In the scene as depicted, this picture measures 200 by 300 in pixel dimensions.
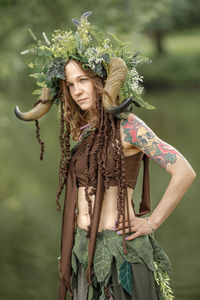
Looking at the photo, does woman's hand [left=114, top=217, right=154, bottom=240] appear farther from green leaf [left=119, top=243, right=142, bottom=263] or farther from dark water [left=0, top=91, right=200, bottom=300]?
dark water [left=0, top=91, right=200, bottom=300]

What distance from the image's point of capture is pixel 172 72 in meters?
44.4

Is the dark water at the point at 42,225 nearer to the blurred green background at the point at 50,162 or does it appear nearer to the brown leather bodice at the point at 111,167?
the blurred green background at the point at 50,162

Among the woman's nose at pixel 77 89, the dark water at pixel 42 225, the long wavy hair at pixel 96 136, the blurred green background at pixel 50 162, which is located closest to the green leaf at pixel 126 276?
the long wavy hair at pixel 96 136

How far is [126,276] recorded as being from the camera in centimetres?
378

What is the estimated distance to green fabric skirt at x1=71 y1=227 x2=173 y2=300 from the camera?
380 centimetres

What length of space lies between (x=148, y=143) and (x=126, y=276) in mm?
710

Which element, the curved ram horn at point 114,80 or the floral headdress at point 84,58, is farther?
the floral headdress at point 84,58

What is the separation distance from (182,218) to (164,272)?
690 cm

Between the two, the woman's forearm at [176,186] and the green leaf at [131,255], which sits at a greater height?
the woman's forearm at [176,186]

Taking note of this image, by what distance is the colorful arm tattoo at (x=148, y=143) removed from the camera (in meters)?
3.73

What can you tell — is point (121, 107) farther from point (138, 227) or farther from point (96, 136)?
point (138, 227)

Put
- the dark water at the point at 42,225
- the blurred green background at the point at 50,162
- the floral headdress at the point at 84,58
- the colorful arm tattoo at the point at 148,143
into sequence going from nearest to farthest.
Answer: the colorful arm tattoo at the point at 148,143
the floral headdress at the point at 84,58
the dark water at the point at 42,225
the blurred green background at the point at 50,162

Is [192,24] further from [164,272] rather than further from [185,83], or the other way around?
[164,272]

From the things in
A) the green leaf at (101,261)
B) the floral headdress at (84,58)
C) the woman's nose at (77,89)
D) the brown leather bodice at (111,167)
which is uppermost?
the floral headdress at (84,58)
